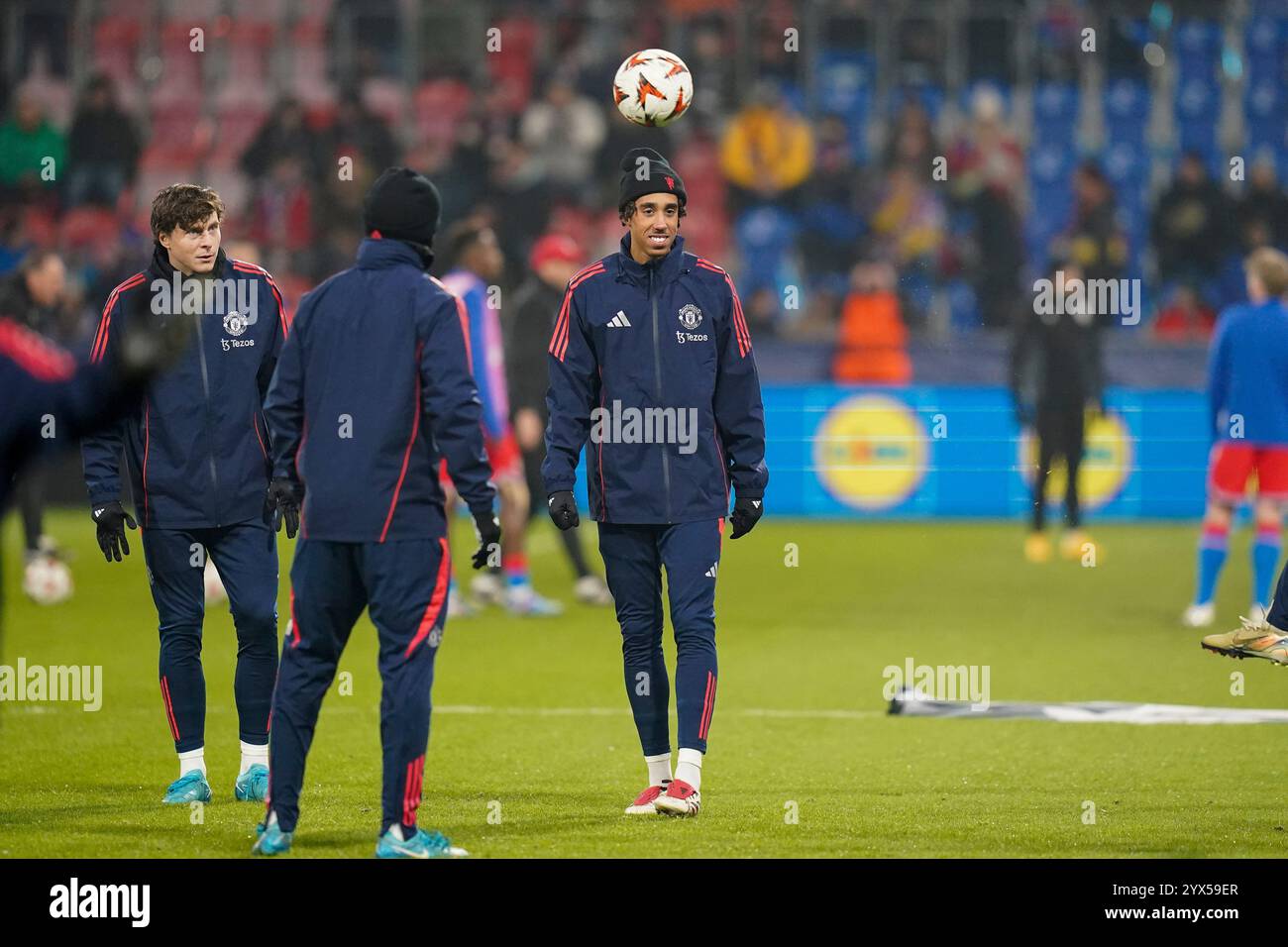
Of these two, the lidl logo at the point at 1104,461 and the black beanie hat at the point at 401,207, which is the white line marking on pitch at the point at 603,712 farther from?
the lidl logo at the point at 1104,461

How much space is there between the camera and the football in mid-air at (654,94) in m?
8.82

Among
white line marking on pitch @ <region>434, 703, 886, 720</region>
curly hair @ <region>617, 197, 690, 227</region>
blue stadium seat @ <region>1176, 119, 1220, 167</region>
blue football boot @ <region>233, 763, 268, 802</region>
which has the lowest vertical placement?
blue football boot @ <region>233, 763, 268, 802</region>

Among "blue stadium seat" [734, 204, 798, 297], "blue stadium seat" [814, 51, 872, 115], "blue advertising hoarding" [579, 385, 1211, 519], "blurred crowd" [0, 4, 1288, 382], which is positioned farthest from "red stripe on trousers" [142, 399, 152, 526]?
"blue stadium seat" [814, 51, 872, 115]

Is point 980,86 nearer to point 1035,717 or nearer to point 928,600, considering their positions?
point 928,600

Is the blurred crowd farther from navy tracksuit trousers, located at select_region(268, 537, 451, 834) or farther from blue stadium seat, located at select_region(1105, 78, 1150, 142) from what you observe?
navy tracksuit trousers, located at select_region(268, 537, 451, 834)

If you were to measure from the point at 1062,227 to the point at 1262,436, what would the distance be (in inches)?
384

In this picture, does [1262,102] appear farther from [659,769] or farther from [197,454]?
[197,454]

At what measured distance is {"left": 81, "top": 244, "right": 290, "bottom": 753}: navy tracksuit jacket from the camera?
6.98 metres

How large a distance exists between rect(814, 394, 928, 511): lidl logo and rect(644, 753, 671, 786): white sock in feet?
38.6
